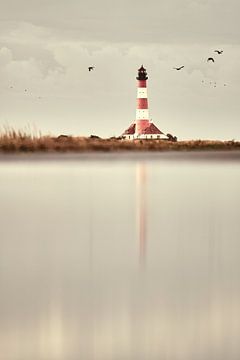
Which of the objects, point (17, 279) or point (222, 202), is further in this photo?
point (222, 202)

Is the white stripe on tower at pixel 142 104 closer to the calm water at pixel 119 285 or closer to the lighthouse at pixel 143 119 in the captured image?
the lighthouse at pixel 143 119

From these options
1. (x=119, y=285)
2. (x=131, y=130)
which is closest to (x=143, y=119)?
(x=131, y=130)

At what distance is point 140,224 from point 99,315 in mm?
5436

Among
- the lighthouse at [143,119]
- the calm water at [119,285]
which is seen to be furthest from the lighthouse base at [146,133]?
the calm water at [119,285]

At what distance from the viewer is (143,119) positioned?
42094 mm

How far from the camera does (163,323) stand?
4.52 m

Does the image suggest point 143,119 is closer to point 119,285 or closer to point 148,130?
point 148,130

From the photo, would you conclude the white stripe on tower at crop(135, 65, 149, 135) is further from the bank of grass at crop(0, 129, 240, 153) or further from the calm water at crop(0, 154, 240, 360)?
the calm water at crop(0, 154, 240, 360)

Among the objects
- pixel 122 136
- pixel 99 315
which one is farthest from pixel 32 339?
pixel 122 136

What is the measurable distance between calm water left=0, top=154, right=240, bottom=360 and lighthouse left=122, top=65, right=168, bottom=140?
3020 centimetres

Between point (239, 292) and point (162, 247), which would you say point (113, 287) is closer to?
point (239, 292)

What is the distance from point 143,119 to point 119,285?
3671 centimetres

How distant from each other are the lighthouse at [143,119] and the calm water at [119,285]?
30204 millimetres

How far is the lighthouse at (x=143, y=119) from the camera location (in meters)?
41.8
